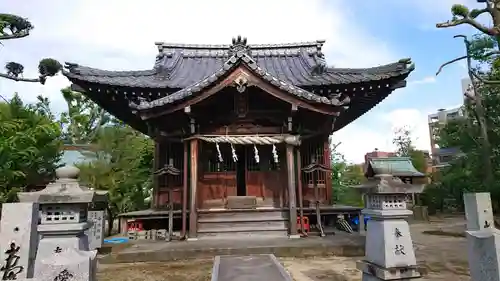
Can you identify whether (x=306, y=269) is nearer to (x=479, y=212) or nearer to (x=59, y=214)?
(x=479, y=212)

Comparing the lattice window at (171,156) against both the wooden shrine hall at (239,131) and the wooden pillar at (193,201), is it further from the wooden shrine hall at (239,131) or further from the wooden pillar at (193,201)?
the wooden pillar at (193,201)

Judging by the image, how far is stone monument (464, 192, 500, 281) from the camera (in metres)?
4.85

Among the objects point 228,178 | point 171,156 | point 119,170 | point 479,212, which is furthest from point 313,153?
point 119,170

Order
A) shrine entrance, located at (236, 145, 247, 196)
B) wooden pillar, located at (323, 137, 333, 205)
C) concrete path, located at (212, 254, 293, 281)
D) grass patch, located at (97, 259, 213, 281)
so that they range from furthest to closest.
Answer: wooden pillar, located at (323, 137, 333, 205) → shrine entrance, located at (236, 145, 247, 196) → grass patch, located at (97, 259, 213, 281) → concrete path, located at (212, 254, 293, 281)

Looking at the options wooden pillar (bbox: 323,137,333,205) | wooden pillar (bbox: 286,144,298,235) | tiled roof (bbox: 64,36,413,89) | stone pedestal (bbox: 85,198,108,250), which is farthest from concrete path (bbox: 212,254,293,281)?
tiled roof (bbox: 64,36,413,89)

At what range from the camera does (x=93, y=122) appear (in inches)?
1654

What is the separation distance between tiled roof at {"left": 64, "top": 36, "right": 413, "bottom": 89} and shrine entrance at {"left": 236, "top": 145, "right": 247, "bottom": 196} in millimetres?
2930

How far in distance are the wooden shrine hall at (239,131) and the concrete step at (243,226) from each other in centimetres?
3

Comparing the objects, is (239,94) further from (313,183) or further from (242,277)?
(242,277)

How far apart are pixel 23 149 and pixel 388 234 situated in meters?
12.8

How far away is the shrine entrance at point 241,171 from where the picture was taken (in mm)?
11953

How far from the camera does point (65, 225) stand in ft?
15.7

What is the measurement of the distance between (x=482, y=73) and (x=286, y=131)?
18.9 metres

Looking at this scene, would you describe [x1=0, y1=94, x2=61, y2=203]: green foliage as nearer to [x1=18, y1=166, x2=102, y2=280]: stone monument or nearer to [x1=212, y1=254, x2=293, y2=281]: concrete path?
[x1=18, y1=166, x2=102, y2=280]: stone monument
